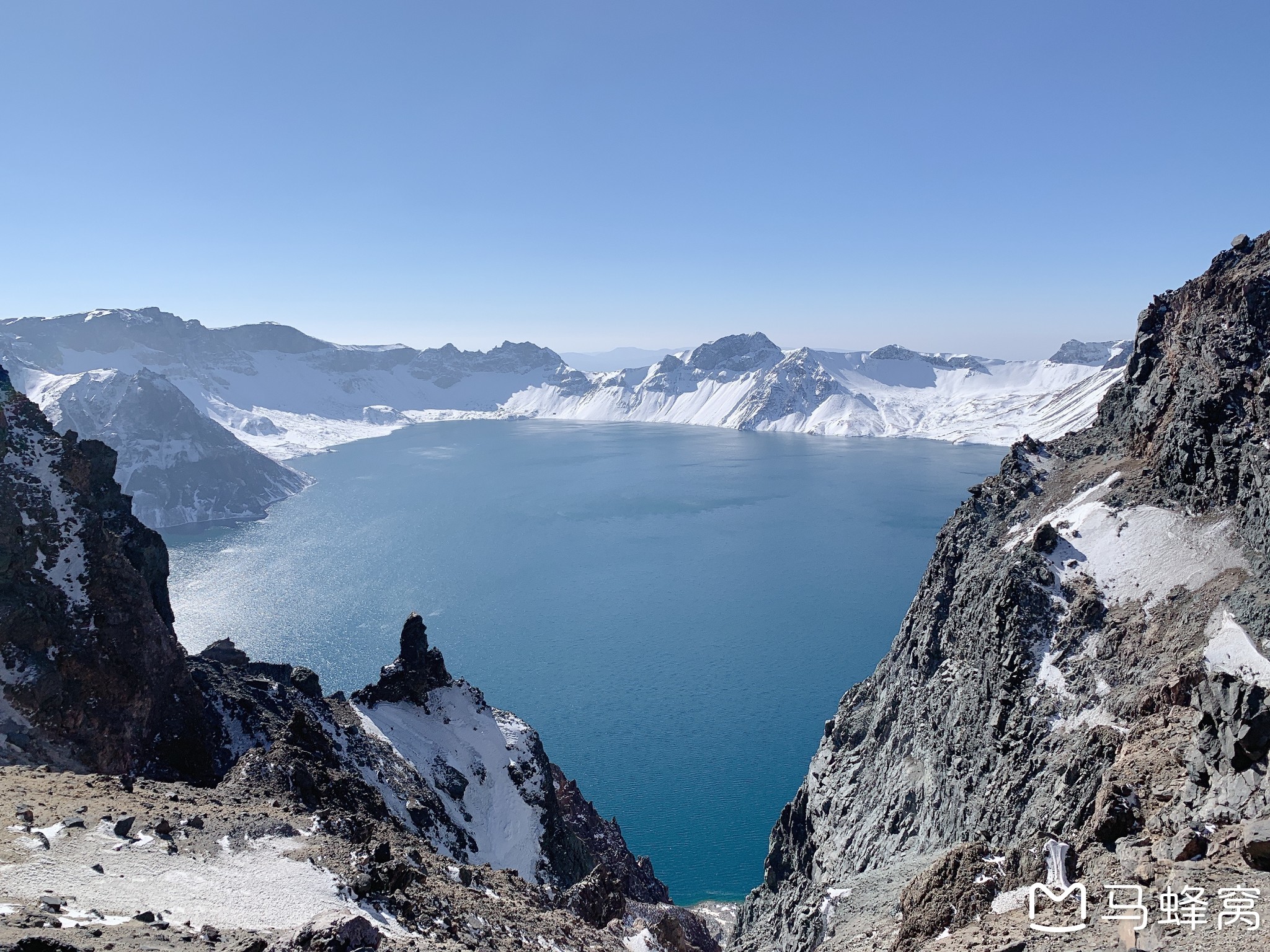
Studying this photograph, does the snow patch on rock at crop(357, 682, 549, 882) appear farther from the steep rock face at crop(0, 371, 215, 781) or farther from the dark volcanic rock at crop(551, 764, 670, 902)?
the steep rock face at crop(0, 371, 215, 781)

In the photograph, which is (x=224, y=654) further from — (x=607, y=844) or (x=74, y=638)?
(x=607, y=844)

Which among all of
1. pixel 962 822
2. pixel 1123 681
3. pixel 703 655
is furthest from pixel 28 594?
pixel 703 655

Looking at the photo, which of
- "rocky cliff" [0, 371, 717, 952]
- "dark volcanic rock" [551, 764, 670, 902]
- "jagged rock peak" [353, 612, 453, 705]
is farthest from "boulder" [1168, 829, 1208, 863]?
"jagged rock peak" [353, 612, 453, 705]

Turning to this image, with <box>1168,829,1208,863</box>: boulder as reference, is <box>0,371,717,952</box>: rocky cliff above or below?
below

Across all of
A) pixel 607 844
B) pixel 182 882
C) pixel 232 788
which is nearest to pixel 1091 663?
pixel 607 844

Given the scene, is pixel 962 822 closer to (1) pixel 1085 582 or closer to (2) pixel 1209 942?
(1) pixel 1085 582
